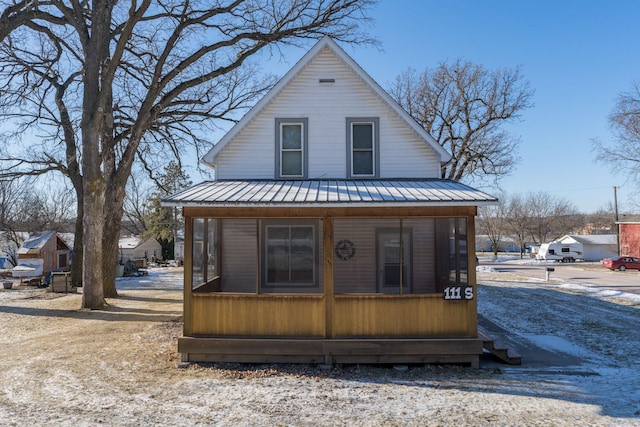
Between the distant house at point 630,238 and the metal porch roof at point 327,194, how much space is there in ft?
142

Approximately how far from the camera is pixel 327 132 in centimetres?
1152

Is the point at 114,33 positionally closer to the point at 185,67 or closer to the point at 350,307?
the point at 185,67

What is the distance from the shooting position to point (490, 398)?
20.8ft

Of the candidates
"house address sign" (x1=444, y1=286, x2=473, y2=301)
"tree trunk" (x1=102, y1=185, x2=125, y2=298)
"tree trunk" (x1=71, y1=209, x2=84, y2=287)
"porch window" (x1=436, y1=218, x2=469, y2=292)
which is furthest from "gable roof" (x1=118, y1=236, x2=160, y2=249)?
"house address sign" (x1=444, y1=286, x2=473, y2=301)

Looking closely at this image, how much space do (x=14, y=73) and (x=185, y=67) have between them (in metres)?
7.52

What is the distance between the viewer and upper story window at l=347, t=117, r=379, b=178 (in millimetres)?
11453

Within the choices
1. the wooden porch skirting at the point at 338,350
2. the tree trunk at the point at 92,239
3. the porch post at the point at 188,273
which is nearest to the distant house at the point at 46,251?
the tree trunk at the point at 92,239

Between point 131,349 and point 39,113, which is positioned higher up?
point 39,113

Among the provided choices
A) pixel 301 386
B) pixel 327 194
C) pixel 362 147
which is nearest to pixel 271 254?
pixel 362 147

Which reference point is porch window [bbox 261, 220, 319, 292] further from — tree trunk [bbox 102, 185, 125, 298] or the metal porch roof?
tree trunk [bbox 102, 185, 125, 298]

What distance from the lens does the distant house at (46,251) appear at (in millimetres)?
26141

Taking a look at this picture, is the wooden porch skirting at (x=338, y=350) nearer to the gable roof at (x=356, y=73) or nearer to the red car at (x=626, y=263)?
the gable roof at (x=356, y=73)

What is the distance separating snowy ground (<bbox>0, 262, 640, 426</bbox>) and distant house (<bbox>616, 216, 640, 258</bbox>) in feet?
128

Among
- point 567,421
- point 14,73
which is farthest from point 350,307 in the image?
point 14,73
